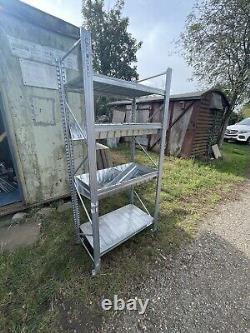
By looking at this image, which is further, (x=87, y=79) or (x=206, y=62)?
(x=206, y=62)

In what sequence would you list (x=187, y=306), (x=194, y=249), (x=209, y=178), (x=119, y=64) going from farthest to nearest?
(x=119, y=64) → (x=209, y=178) → (x=194, y=249) → (x=187, y=306)

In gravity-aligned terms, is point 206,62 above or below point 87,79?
above

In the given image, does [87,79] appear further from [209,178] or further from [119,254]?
[209,178]

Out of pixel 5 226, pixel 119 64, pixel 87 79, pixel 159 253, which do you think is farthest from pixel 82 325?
pixel 119 64

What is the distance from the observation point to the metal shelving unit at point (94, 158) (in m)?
1.38

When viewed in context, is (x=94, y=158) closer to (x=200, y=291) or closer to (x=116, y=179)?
(x=116, y=179)

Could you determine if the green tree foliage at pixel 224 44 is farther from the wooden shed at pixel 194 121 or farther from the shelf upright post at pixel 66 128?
the shelf upright post at pixel 66 128

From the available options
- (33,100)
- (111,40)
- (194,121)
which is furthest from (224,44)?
(111,40)

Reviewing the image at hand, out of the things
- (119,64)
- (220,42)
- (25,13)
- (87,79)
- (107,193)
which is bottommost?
(107,193)

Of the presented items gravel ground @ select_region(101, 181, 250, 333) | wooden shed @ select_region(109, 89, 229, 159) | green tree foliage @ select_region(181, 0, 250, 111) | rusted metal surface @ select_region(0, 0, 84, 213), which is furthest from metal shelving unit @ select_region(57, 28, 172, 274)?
green tree foliage @ select_region(181, 0, 250, 111)

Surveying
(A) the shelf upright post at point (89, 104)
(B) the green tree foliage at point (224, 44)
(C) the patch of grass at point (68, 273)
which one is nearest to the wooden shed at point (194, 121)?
(B) the green tree foliage at point (224, 44)

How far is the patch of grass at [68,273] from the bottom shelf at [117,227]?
9.0 inches

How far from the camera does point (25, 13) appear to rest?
2254 millimetres

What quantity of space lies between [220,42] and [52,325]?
927 centimetres
